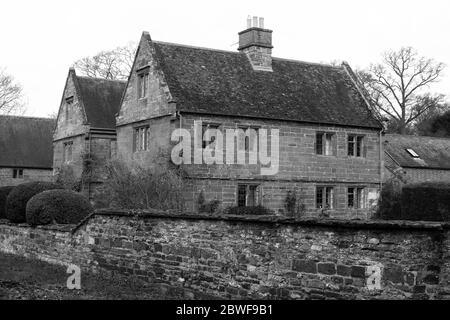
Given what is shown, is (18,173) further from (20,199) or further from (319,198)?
(20,199)

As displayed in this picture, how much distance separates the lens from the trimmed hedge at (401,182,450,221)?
24297 mm

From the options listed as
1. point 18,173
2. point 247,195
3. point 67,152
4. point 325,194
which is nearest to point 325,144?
point 325,194

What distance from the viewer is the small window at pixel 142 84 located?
102ft

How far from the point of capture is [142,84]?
3145 centimetres

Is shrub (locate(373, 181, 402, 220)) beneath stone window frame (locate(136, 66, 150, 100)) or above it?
beneath

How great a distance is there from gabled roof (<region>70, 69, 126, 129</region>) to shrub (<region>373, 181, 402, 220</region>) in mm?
16102

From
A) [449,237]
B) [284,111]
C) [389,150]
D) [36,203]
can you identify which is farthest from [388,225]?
[389,150]

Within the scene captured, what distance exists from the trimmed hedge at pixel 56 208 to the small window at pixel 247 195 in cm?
1121

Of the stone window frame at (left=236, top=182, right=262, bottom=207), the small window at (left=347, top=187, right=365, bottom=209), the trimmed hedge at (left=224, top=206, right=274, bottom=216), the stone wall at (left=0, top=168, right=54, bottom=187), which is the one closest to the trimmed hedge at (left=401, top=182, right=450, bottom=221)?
the trimmed hedge at (left=224, top=206, right=274, bottom=216)

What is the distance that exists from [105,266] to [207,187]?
13.7 m

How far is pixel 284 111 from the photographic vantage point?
3102cm

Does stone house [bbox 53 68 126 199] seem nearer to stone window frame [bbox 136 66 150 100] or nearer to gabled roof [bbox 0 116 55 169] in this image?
stone window frame [bbox 136 66 150 100]

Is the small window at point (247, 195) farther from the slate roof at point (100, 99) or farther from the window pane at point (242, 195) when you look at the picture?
the slate roof at point (100, 99)

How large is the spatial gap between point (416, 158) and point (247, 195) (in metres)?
18.8
